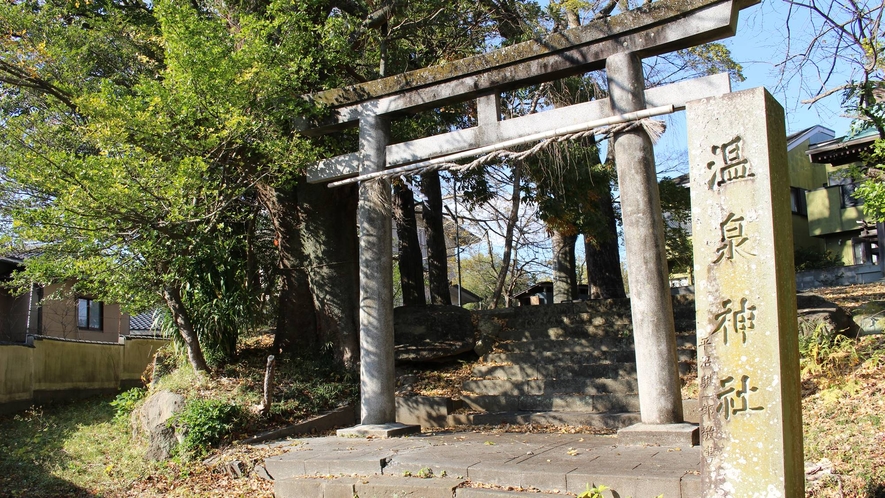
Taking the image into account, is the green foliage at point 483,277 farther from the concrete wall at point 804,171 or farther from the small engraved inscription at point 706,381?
the small engraved inscription at point 706,381

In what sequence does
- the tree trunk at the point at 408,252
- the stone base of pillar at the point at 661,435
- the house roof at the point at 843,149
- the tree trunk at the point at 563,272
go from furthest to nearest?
the house roof at the point at 843,149, the tree trunk at the point at 563,272, the tree trunk at the point at 408,252, the stone base of pillar at the point at 661,435

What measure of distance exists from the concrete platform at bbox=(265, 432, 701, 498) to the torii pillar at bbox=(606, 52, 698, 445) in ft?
1.43

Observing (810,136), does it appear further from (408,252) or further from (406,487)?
(406,487)

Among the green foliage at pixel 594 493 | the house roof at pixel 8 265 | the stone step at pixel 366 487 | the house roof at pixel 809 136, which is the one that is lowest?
the stone step at pixel 366 487

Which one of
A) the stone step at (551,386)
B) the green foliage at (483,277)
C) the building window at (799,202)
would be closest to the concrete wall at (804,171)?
the building window at (799,202)

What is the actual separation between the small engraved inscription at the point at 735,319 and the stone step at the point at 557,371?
5502 millimetres

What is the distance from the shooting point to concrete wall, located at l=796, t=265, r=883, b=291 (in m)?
19.7

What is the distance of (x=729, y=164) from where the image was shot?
4590 mm

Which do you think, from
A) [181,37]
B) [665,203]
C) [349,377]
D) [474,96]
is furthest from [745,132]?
[665,203]

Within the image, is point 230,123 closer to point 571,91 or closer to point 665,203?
point 571,91

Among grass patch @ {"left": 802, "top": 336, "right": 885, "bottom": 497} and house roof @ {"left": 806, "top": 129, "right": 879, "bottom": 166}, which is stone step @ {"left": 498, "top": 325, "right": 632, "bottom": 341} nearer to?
grass patch @ {"left": 802, "top": 336, "right": 885, "bottom": 497}

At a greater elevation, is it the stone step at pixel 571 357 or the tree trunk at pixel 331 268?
the tree trunk at pixel 331 268

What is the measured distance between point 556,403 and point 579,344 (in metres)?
1.71

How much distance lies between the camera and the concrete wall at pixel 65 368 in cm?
1481
